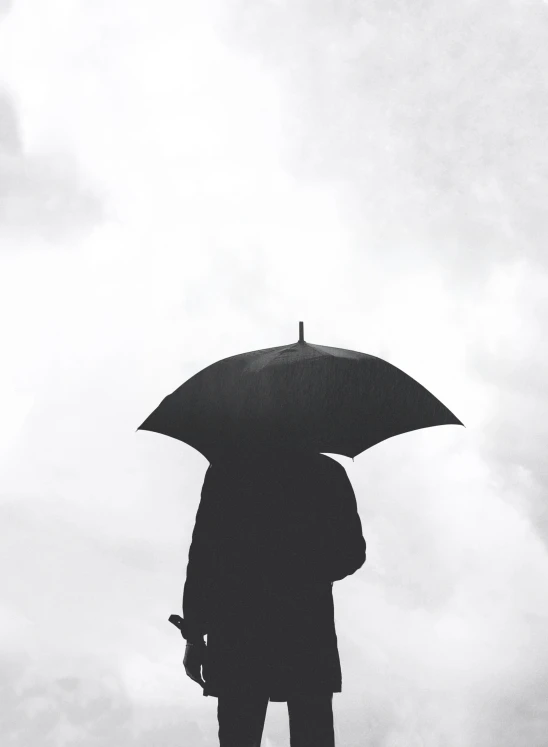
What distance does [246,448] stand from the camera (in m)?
5.40

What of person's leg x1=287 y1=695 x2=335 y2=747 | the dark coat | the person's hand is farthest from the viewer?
the person's hand

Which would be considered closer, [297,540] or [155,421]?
[297,540]

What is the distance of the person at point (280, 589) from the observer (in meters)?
5.24

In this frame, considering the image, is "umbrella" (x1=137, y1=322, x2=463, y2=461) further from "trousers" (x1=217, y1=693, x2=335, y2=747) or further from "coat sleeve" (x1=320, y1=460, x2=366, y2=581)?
"trousers" (x1=217, y1=693, x2=335, y2=747)

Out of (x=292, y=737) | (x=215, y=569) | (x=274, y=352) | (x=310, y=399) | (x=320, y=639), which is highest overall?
(x=274, y=352)

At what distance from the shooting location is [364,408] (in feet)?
18.1

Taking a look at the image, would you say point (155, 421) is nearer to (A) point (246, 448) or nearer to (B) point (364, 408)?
(A) point (246, 448)

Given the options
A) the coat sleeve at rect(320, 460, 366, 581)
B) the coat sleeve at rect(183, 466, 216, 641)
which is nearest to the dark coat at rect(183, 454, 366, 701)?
the coat sleeve at rect(320, 460, 366, 581)

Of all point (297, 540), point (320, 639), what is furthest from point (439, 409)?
point (320, 639)

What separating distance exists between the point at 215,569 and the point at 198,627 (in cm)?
36

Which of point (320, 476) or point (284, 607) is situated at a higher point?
point (320, 476)

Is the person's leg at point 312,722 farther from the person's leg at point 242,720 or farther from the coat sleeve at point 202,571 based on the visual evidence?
the coat sleeve at point 202,571

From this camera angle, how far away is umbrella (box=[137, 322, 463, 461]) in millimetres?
5359

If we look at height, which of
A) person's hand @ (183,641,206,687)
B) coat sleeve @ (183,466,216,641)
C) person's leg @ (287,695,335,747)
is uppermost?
coat sleeve @ (183,466,216,641)
